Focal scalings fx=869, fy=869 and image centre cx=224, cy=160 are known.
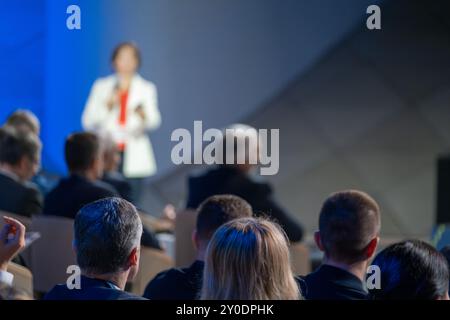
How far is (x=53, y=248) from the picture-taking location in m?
3.67

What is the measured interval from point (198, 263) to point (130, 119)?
3.64 meters

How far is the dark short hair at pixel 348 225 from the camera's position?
9.45 ft

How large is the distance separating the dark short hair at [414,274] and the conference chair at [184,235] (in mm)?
1965

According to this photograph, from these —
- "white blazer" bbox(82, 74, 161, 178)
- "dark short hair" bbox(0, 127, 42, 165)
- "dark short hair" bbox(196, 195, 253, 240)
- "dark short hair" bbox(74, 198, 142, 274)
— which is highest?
"white blazer" bbox(82, 74, 161, 178)

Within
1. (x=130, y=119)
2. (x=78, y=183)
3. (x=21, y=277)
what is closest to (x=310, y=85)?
(x=130, y=119)

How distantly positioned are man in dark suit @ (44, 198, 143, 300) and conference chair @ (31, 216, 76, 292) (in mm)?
1270

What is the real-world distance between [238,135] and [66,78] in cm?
241

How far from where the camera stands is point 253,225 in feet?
7.09

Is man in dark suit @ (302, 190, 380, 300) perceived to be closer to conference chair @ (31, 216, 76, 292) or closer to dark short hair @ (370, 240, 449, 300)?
dark short hair @ (370, 240, 449, 300)

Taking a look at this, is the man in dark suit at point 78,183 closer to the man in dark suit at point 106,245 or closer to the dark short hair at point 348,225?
the dark short hair at point 348,225

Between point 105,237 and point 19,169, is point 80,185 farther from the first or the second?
point 105,237

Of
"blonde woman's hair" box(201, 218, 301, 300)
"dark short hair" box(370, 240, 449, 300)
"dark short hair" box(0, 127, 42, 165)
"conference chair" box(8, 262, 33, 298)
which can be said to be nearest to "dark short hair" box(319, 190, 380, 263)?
"dark short hair" box(370, 240, 449, 300)

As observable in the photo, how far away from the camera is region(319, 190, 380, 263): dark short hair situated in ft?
9.45

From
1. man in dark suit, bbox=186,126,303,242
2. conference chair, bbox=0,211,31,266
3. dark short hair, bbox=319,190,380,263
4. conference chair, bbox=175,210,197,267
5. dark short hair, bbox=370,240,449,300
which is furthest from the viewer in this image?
man in dark suit, bbox=186,126,303,242
